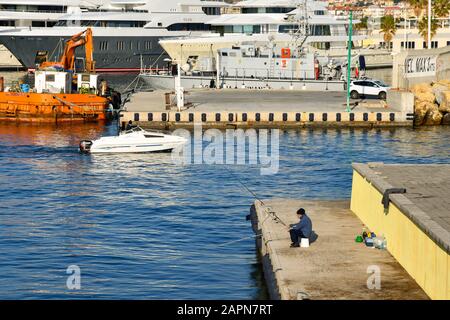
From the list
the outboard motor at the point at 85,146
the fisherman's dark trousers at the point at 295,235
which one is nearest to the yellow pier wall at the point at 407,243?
the fisherman's dark trousers at the point at 295,235

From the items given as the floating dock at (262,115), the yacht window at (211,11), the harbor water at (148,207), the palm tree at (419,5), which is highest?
the palm tree at (419,5)

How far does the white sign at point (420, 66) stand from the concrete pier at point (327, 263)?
47869mm

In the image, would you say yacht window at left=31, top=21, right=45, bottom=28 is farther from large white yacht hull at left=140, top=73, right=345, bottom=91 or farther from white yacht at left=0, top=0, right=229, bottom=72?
large white yacht hull at left=140, top=73, right=345, bottom=91

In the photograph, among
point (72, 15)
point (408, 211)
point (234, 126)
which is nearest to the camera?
point (408, 211)

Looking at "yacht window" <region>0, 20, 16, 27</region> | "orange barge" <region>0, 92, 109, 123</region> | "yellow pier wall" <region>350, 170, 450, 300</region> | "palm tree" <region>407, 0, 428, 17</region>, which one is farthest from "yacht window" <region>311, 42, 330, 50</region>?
"yellow pier wall" <region>350, 170, 450, 300</region>

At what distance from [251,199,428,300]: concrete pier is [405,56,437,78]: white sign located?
157ft

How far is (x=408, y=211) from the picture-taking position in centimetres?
2580

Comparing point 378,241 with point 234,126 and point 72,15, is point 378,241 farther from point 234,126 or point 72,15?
point 72,15

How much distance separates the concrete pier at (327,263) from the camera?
24.5 m

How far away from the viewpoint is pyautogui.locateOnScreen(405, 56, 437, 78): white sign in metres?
79.9

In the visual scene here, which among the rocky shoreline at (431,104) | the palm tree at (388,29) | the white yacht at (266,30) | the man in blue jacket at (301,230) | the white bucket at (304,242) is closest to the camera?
the man in blue jacket at (301,230)

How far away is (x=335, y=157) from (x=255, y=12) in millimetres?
64492

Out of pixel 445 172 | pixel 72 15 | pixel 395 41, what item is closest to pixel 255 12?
pixel 72 15

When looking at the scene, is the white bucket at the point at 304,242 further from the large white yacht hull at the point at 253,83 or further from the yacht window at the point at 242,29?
the yacht window at the point at 242,29
